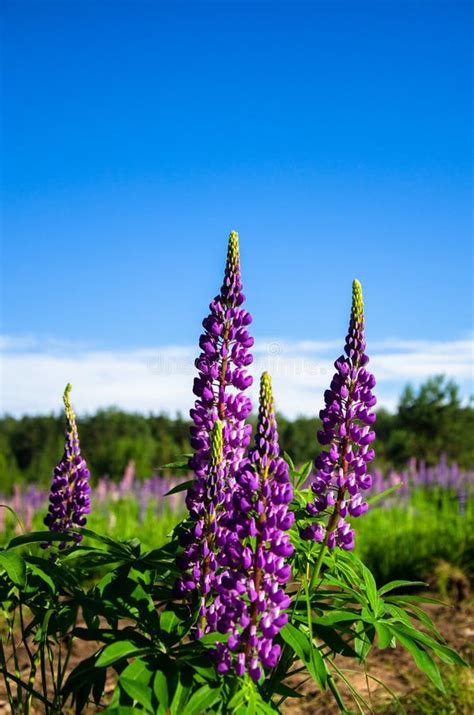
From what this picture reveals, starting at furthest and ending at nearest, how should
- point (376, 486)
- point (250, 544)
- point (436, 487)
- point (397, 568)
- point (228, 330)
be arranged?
1. point (436, 487)
2. point (376, 486)
3. point (397, 568)
4. point (228, 330)
5. point (250, 544)

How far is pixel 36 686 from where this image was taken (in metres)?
6.35

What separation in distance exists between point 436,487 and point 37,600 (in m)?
12.4

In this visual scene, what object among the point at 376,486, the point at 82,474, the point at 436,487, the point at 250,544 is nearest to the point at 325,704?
the point at 82,474

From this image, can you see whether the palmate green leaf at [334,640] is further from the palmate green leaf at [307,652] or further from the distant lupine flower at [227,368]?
the distant lupine flower at [227,368]

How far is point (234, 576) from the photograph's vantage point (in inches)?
108

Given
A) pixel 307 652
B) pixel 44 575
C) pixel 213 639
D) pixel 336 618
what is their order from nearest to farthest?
pixel 213 639, pixel 307 652, pixel 336 618, pixel 44 575

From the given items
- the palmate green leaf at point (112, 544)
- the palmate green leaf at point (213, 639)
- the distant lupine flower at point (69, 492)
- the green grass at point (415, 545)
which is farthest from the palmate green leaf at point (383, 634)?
the green grass at point (415, 545)

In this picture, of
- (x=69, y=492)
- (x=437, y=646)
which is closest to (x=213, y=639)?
(x=437, y=646)

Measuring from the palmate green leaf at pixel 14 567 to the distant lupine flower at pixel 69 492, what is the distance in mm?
982

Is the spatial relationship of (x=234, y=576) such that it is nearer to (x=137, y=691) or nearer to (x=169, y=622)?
(x=169, y=622)

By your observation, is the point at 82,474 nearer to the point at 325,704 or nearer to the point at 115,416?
the point at 325,704

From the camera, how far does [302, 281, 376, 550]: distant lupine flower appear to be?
3.28 m

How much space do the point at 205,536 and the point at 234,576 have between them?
281 millimetres

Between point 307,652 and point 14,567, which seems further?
point 14,567
